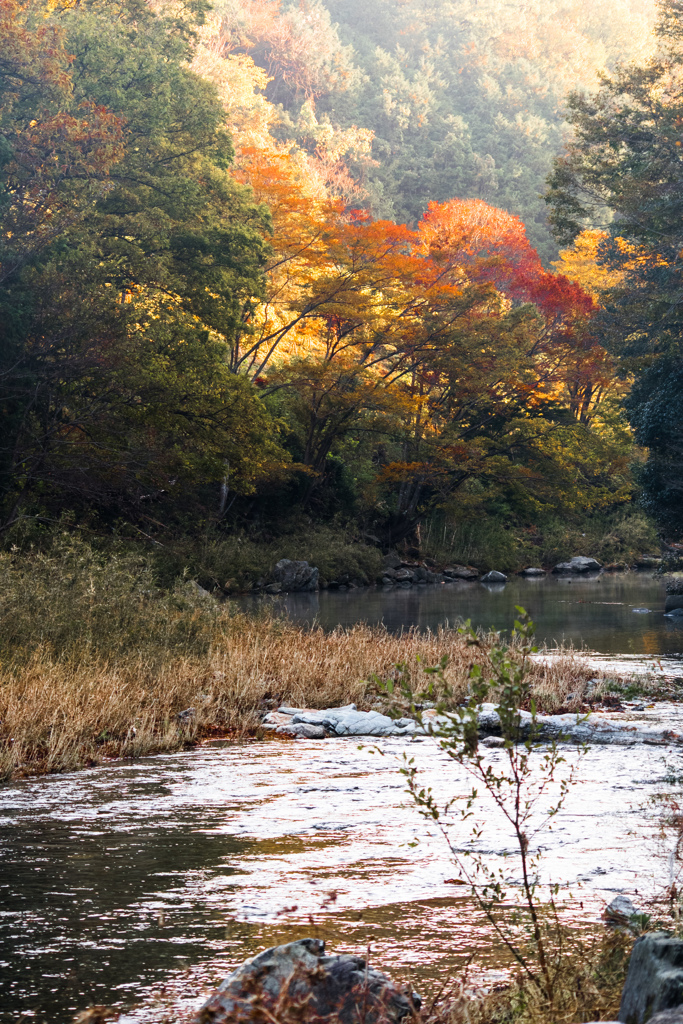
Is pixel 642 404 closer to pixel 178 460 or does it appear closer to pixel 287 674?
pixel 178 460

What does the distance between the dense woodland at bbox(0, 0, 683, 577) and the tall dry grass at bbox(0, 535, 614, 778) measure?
6496 millimetres

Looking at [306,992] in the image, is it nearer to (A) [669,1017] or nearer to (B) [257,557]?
(A) [669,1017]

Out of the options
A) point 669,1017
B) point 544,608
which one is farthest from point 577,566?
point 669,1017

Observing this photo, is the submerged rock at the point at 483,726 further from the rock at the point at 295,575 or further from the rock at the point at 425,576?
the rock at the point at 425,576

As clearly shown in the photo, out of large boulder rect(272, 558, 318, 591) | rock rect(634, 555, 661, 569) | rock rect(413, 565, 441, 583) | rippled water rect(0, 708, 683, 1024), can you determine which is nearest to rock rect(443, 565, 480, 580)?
rock rect(413, 565, 441, 583)

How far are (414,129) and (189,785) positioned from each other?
267ft

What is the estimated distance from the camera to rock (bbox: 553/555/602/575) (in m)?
42.8

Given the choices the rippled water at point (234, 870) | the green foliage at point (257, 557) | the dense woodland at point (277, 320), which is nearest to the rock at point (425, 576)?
the green foliage at point (257, 557)

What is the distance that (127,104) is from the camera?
87.1 ft

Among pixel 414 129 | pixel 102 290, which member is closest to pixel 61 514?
pixel 102 290

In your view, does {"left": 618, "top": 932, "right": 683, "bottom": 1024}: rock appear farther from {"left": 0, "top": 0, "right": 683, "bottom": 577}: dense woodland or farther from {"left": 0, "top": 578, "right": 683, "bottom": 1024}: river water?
{"left": 0, "top": 0, "right": 683, "bottom": 577}: dense woodland

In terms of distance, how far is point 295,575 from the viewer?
113ft

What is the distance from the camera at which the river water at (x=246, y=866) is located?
4977 mm

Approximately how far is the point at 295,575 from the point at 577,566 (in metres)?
13.6
